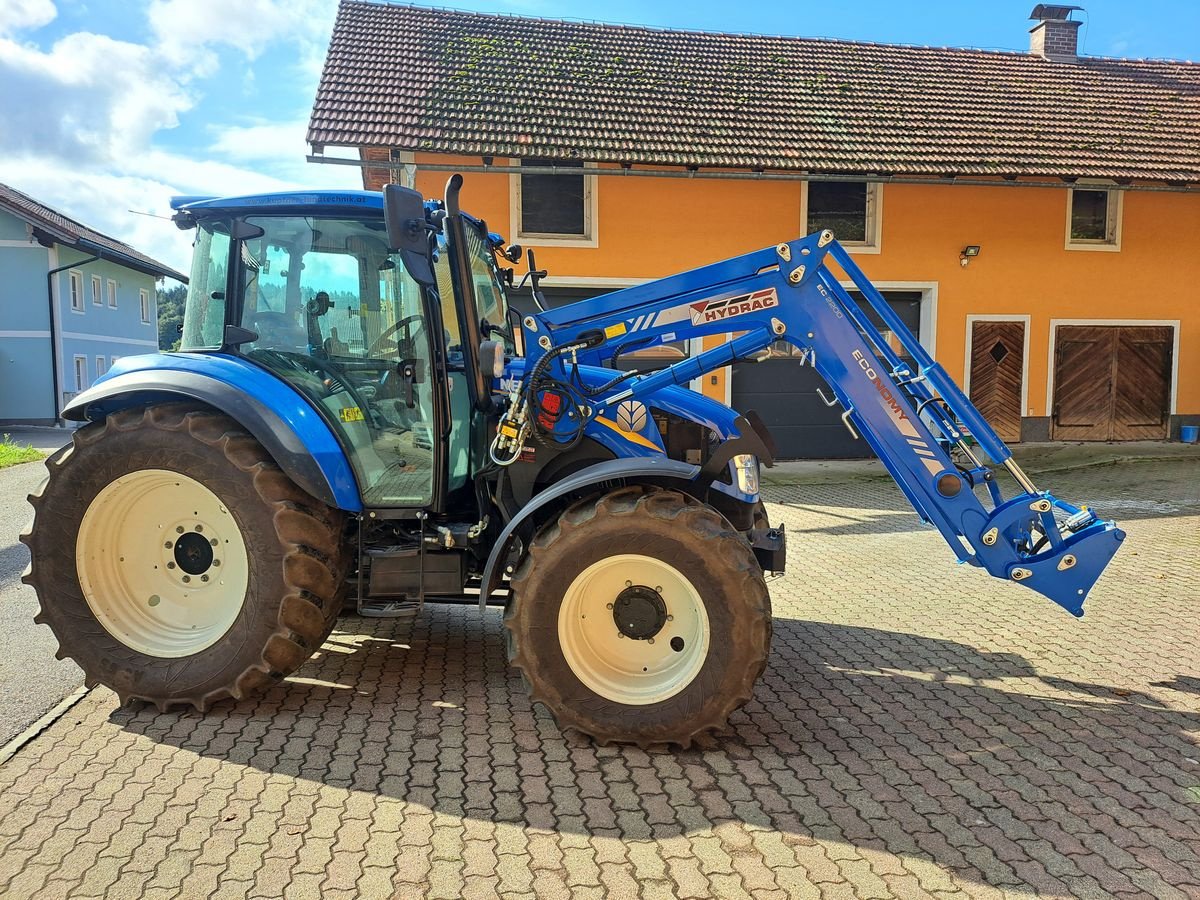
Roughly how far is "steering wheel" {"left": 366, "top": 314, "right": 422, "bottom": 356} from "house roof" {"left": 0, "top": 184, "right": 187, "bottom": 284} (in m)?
20.1

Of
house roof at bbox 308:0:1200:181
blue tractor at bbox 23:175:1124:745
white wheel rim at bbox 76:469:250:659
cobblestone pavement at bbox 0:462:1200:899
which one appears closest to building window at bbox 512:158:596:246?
house roof at bbox 308:0:1200:181

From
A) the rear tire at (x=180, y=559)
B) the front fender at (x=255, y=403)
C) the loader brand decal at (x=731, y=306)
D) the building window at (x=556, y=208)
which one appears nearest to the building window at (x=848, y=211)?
the building window at (x=556, y=208)

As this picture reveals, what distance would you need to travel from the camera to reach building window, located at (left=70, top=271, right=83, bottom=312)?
25672mm

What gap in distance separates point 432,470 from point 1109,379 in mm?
13874

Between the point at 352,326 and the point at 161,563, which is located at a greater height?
the point at 352,326

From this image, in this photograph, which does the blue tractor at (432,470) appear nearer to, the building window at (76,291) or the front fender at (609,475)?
the front fender at (609,475)

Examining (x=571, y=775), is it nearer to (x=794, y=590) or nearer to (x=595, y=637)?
(x=595, y=637)

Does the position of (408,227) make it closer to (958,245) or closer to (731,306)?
(731,306)

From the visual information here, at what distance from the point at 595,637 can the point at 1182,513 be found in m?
8.52

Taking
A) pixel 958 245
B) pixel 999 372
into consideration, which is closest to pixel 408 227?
pixel 958 245

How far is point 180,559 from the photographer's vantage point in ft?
13.0

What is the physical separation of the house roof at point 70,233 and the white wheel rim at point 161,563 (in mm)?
19769

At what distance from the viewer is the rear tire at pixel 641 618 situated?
3.42m

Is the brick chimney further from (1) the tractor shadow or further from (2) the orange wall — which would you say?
(1) the tractor shadow
